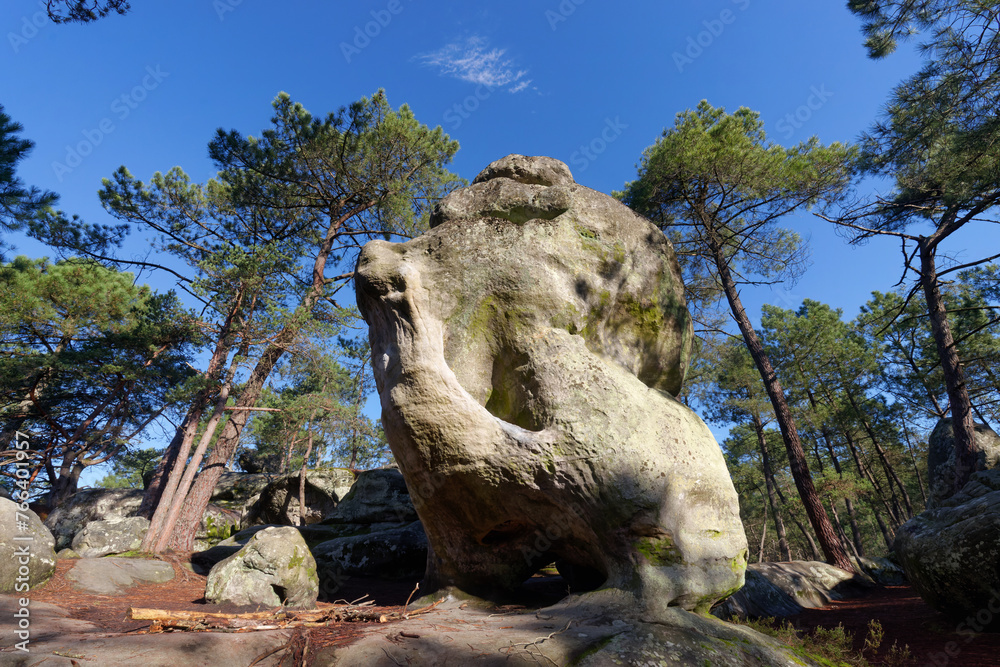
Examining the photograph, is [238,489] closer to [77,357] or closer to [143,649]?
[77,357]

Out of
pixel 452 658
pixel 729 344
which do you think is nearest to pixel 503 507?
pixel 452 658

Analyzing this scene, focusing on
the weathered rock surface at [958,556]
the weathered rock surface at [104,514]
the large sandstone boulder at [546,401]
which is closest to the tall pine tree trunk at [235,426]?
the weathered rock surface at [104,514]

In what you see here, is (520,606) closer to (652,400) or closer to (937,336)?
(652,400)

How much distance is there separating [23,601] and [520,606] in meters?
5.23

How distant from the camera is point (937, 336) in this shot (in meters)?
10.6

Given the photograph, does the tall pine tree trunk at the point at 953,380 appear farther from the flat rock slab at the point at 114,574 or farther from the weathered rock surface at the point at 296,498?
the weathered rock surface at the point at 296,498

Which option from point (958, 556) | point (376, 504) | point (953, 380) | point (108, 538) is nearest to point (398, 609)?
point (958, 556)

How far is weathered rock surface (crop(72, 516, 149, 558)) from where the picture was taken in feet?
31.7

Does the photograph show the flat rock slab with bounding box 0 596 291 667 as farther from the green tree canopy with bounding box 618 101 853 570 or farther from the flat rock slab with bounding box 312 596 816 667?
the green tree canopy with bounding box 618 101 853 570

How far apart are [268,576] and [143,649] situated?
3407 millimetres

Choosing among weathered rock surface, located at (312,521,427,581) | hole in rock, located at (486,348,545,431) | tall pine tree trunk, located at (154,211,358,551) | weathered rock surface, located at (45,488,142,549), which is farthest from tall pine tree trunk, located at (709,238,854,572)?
weathered rock surface, located at (45,488,142,549)

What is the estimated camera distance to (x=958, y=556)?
5.71 metres

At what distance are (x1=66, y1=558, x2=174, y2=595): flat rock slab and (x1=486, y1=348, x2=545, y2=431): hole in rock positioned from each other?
640 cm

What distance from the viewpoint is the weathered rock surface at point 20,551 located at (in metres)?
5.64
